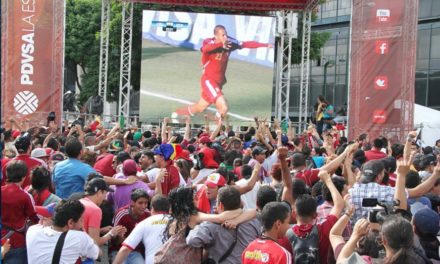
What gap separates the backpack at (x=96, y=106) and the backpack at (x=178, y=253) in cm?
1695

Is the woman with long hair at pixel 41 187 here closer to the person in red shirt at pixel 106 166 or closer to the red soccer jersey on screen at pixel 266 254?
the person in red shirt at pixel 106 166

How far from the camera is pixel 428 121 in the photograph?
848 inches

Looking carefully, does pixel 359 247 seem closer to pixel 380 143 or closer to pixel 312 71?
pixel 380 143

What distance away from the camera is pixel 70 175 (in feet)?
22.3

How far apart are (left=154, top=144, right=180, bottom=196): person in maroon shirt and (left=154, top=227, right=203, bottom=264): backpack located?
2.91 meters

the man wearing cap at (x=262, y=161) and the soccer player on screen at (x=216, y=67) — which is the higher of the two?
the soccer player on screen at (x=216, y=67)

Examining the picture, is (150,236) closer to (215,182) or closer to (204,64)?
(215,182)

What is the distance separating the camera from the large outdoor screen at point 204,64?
22.0 meters

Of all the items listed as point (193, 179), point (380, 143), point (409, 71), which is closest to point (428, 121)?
point (409, 71)

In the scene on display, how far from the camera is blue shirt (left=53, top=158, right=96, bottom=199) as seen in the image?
22.3ft

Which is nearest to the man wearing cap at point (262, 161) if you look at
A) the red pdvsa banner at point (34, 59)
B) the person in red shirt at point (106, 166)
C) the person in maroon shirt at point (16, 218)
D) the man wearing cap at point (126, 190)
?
the person in red shirt at point (106, 166)

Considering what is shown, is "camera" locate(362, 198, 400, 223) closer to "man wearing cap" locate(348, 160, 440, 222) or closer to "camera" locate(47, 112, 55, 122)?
"man wearing cap" locate(348, 160, 440, 222)

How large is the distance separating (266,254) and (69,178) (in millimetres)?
3072

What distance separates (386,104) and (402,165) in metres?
12.0
